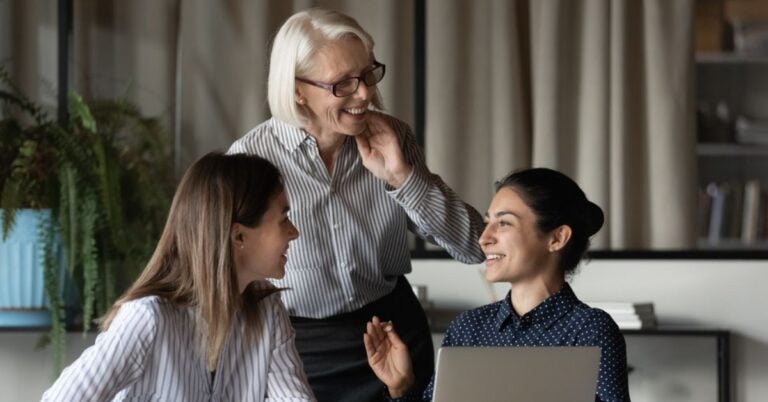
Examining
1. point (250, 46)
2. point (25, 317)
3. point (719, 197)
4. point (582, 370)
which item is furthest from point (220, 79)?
point (582, 370)

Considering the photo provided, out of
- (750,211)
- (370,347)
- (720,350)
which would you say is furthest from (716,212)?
(370,347)

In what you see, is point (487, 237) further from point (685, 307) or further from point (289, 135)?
point (685, 307)

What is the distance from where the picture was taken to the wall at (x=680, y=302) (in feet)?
13.8

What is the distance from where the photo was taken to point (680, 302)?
4250 mm

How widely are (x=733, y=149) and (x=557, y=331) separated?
2097 mm

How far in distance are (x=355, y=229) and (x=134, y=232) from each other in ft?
5.32

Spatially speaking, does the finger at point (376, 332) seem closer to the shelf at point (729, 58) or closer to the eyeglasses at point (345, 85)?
the eyeglasses at point (345, 85)

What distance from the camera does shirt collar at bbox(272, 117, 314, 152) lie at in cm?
263

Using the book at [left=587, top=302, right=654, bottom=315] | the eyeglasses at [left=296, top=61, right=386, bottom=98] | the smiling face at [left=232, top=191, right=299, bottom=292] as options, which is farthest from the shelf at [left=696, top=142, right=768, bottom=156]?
the smiling face at [left=232, top=191, right=299, bottom=292]

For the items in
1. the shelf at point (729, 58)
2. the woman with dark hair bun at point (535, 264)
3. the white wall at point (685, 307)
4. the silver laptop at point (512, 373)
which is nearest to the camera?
the silver laptop at point (512, 373)

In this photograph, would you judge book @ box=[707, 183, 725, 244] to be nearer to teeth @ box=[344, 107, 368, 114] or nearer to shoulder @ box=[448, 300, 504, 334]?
shoulder @ box=[448, 300, 504, 334]

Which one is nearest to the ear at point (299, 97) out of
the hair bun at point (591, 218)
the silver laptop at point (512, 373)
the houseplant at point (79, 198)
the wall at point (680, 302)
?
the hair bun at point (591, 218)

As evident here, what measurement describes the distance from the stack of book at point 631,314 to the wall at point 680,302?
210mm

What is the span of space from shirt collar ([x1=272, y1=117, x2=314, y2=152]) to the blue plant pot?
1.64 m
